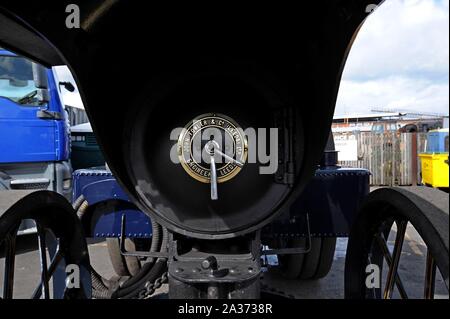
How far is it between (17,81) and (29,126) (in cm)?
55

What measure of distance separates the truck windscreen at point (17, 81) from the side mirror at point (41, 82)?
7 centimetres

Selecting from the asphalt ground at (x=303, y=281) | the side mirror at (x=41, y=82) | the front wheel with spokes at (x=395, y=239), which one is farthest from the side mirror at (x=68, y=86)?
the front wheel with spokes at (x=395, y=239)

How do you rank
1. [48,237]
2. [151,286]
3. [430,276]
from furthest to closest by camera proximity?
[151,286]
[48,237]
[430,276]

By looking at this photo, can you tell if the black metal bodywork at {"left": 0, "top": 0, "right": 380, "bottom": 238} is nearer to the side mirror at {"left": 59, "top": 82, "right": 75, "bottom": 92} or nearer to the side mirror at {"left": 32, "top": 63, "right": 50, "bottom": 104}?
the side mirror at {"left": 32, "top": 63, "right": 50, "bottom": 104}

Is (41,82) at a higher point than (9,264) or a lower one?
higher

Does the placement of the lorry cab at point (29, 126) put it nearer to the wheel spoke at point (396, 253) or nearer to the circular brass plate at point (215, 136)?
the circular brass plate at point (215, 136)

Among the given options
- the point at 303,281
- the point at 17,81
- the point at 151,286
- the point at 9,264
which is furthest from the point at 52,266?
the point at 17,81

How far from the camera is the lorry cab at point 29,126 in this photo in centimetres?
395

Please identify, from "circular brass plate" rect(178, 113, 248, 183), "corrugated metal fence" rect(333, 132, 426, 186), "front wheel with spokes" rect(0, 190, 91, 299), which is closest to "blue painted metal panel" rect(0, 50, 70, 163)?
"front wheel with spokes" rect(0, 190, 91, 299)

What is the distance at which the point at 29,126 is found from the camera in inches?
157

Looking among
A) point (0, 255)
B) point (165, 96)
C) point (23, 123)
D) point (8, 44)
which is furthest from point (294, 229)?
point (0, 255)

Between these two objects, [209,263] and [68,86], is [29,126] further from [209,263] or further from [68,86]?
[209,263]

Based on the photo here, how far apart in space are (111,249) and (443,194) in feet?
8.00

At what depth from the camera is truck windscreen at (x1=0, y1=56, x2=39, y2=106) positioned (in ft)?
13.2
